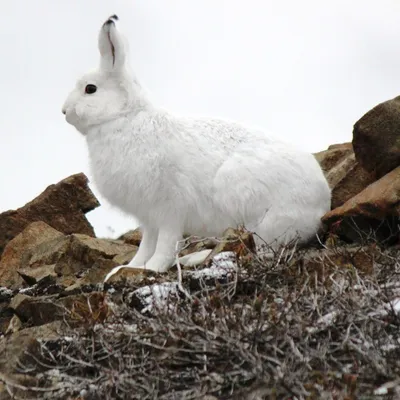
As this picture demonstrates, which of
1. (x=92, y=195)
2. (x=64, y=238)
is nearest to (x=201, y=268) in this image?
(x=64, y=238)

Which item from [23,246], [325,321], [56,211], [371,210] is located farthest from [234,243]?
[56,211]

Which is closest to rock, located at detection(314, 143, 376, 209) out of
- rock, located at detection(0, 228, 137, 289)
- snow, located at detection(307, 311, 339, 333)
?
rock, located at detection(0, 228, 137, 289)

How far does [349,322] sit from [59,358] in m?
1.94

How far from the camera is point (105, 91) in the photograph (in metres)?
9.03

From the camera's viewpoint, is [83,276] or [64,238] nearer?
[83,276]

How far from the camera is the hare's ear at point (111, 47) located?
888 centimetres

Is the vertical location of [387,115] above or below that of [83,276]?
above

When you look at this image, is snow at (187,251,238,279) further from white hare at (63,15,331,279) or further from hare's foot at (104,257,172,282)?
hare's foot at (104,257,172,282)

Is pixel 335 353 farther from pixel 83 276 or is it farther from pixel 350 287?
pixel 83 276

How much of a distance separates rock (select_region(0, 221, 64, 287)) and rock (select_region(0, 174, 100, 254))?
1.51 feet

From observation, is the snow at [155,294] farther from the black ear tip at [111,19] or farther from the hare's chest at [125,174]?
the black ear tip at [111,19]

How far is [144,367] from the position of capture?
5.56 metres

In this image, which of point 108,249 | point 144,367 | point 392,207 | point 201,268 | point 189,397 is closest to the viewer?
point 189,397

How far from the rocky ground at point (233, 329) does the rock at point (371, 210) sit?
0.01 meters
